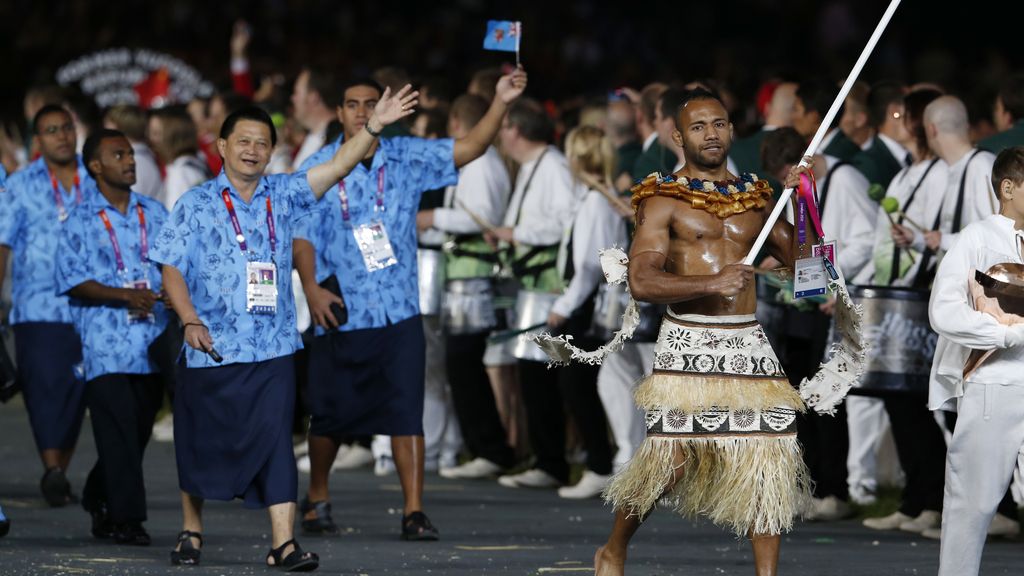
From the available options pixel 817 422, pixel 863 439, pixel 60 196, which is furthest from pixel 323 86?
pixel 863 439

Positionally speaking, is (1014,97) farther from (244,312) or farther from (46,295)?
(46,295)

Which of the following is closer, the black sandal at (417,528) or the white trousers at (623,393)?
the black sandal at (417,528)

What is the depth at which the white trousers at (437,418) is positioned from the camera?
1335 cm

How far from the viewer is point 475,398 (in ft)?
42.5

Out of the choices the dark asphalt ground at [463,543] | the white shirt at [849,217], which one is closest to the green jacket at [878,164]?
the white shirt at [849,217]

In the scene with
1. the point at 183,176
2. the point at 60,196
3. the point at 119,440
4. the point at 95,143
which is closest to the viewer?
the point at 119,440

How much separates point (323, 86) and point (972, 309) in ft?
23.6

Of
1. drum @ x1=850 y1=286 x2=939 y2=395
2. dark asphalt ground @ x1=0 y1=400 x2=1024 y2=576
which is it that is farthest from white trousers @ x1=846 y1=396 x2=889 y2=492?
drum @ x1=850 y1=286 x2=939 y2=395

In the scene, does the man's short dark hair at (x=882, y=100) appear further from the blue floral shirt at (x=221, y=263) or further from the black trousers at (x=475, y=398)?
the blue floral shirt at (x=221, y=263)

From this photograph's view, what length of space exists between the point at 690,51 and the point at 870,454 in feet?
46.6

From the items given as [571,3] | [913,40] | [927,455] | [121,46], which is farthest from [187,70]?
[927,455]

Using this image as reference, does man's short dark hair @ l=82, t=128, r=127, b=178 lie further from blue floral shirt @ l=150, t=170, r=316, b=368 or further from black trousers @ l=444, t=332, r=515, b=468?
black trousers @ l=444, t=332, r=515, b=468

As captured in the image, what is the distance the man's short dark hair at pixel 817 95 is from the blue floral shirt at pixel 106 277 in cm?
392

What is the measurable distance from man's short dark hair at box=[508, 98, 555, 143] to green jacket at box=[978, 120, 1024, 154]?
2.89m
